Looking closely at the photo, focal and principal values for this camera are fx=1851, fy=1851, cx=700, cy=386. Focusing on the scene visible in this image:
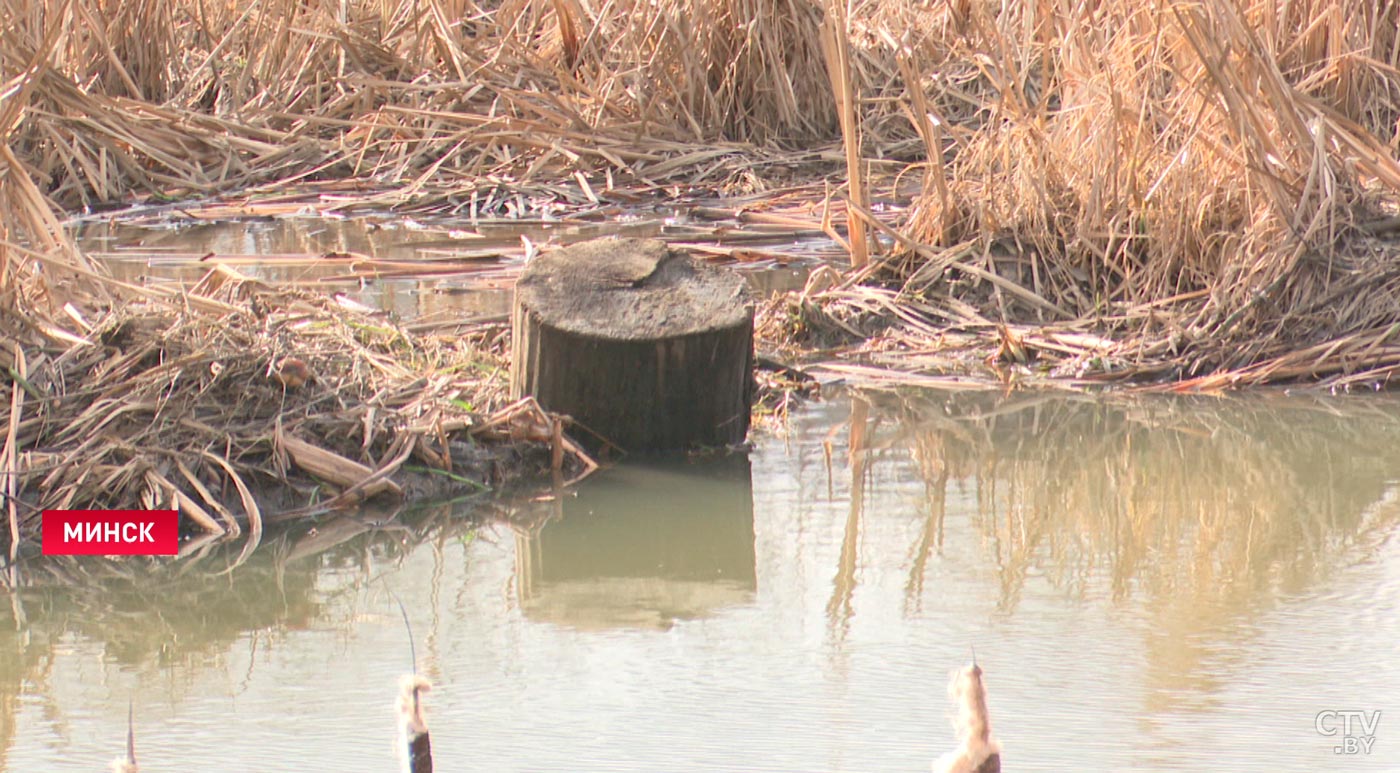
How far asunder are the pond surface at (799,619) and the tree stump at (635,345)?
146 mm

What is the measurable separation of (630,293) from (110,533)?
1349mm

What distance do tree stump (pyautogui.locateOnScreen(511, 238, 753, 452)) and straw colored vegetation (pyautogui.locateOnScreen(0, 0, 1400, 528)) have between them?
173mm

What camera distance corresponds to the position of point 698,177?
8773 mm

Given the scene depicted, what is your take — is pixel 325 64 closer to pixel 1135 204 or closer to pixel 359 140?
pixel 359 140

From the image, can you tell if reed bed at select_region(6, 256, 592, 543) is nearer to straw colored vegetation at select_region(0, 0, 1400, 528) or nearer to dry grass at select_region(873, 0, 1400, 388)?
straw colored vegetation at select_region(0, 0, 1400, 528)

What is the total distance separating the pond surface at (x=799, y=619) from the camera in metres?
2.83

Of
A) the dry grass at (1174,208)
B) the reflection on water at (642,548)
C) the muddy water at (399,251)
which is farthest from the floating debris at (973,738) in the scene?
the muddy water at (399,251)

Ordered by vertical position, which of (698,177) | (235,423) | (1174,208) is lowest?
(235,423)

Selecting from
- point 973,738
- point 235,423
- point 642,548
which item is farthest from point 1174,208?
point 973,738

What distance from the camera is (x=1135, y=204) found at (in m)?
5.70

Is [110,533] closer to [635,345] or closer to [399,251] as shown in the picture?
[635,345]

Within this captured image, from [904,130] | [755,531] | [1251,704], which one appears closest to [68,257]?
[755,531]

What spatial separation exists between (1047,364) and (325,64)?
5468mm

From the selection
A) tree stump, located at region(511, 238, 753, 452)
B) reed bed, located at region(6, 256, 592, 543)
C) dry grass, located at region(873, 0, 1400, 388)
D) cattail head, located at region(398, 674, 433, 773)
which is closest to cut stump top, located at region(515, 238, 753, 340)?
tree stump, located at region(511, 238, 753, 452)
